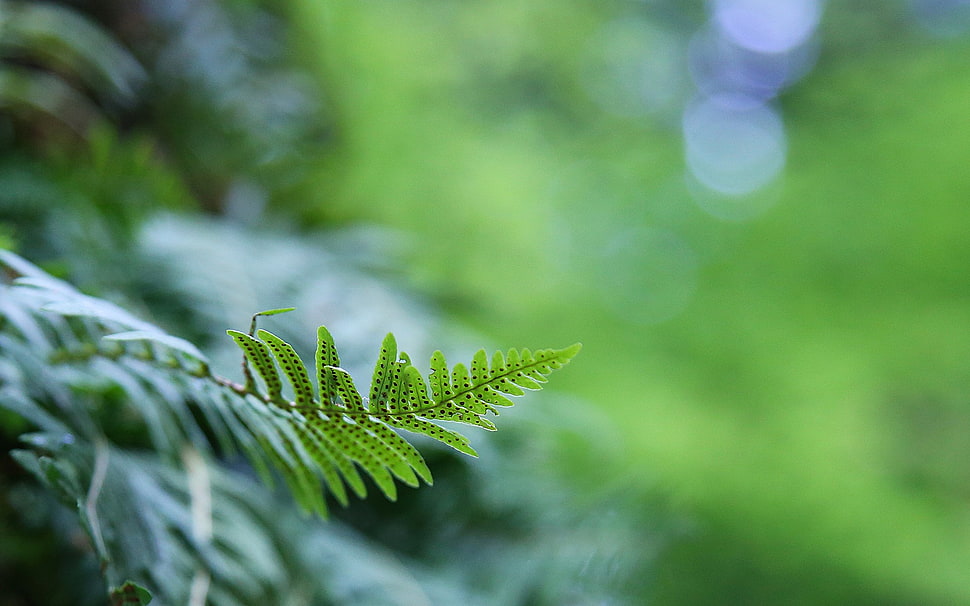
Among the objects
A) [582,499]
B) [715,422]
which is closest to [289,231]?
[582,499]

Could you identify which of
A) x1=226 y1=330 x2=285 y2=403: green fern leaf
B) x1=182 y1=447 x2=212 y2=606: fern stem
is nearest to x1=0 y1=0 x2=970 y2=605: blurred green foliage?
x1=182 y1=447 x2=212 y2=606: fern stem

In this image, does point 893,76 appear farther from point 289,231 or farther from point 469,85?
point 289,231

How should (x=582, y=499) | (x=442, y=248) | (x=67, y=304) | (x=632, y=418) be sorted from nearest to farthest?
(x=67, y=304) → (x=582, y=499) → (x=632, y=418) → (x=442, y=248)

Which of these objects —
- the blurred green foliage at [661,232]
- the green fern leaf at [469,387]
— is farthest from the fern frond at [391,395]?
the blurred green foliage at [661,232]

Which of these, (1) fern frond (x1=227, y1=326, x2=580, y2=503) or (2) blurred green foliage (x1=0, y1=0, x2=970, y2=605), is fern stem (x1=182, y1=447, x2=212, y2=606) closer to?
(1) fern frond (x1=227, y1=326, x2=580, y2=503)

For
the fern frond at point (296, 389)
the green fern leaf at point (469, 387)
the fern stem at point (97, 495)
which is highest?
the green fern leaf at point (469, 387)

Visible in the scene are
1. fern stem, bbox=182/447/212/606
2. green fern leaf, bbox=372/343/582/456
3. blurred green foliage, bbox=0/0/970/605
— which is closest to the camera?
green fern leaf, bbox=372/343/582/456

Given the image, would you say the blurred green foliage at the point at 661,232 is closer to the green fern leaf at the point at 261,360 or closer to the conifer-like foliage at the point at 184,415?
the conifer-like foliage at the point at 184,415
